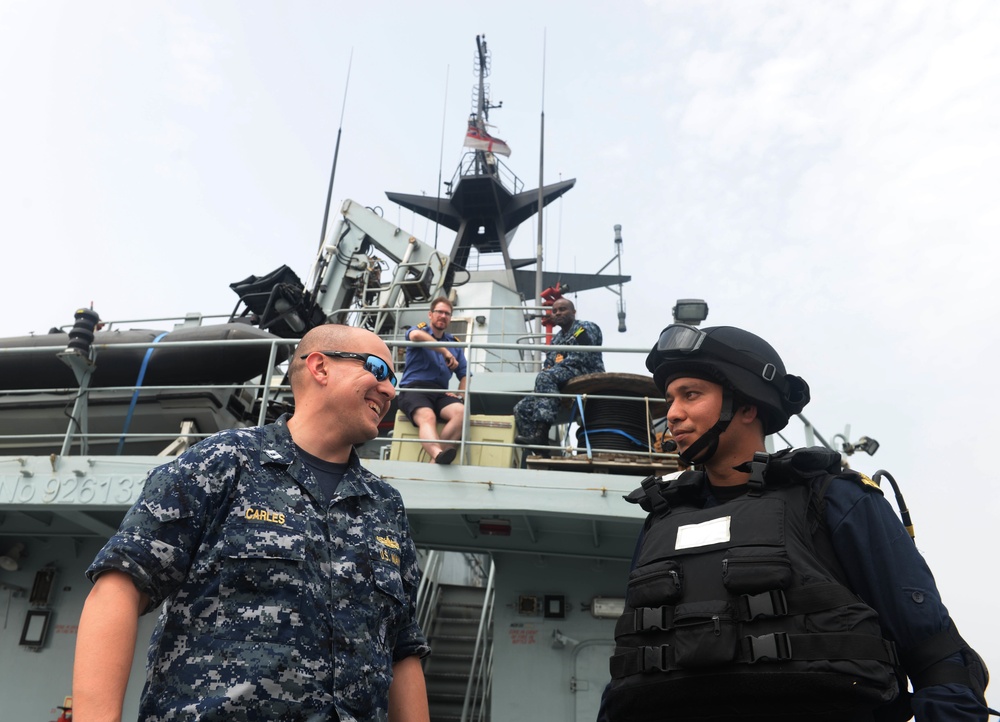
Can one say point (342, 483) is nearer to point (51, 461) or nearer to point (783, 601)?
point (783, 601)

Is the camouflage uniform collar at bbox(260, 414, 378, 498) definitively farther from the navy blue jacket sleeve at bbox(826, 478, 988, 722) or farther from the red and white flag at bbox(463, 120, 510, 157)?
the red and white flag at bbox(463, 120, 510, 157)

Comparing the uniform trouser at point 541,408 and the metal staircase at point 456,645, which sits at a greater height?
the uniform trouser at point 541,408

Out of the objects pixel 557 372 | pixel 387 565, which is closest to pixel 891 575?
pixel 387 565

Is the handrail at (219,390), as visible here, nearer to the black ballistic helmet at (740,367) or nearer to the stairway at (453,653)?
the stairway at (453,653)

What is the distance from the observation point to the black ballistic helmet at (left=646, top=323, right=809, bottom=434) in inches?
90.0

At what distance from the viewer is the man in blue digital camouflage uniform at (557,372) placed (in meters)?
6.18

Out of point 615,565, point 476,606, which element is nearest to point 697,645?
point 615,565

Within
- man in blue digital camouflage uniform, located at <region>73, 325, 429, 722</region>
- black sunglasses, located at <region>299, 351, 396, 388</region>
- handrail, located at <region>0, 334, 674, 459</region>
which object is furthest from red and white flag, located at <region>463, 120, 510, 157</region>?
man in blue digital camouflage uniform, located at <region>73, 325, 429, 722</region>

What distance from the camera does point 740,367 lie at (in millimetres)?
2299

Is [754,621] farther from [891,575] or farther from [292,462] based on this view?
[292,462]

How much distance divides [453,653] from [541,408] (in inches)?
130

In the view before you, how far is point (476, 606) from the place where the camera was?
8.98 metres

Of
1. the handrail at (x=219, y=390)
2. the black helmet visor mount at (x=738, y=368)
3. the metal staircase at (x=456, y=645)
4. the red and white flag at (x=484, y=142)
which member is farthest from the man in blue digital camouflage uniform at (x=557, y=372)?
the red and white flag at (x=484, y=142)

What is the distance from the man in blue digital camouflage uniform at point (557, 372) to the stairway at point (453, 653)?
213cm
